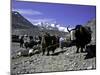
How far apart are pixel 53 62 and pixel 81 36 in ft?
1.84

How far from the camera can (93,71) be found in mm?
2773

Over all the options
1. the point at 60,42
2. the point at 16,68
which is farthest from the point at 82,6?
the point at 16,68

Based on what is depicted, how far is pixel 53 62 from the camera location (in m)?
2.61

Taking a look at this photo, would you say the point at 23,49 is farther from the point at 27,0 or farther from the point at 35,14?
the point at 27,0

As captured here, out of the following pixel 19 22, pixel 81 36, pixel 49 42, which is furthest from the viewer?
pixel 81 36

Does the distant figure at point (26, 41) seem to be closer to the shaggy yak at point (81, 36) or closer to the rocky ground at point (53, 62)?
the rocky ground at point (53, 62)

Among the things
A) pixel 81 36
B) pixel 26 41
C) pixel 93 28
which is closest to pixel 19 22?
pixel 26 41

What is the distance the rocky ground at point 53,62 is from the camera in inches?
96.6

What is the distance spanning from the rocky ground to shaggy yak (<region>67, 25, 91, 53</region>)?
101mm

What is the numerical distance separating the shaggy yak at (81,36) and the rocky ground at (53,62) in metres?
0.10

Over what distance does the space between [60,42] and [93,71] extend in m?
0.67

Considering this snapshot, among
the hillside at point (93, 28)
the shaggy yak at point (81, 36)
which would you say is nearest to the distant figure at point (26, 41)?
the shaggy yak at point (81, 36)

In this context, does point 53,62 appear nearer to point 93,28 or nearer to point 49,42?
point 49,42

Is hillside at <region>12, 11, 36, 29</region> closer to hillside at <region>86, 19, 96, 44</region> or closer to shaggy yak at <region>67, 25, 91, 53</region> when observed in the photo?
shaggy yak at <region>67, 25, 91, 53</region>
